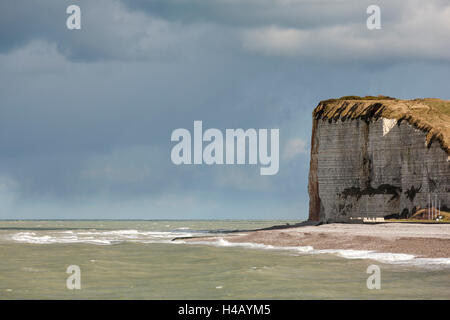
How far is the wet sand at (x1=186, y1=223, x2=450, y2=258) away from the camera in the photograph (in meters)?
38.6

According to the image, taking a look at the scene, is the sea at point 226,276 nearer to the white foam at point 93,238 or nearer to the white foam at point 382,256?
the white foam at point 382,256

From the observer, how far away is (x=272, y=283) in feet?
84.3

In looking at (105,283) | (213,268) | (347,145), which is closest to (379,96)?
(347,145)

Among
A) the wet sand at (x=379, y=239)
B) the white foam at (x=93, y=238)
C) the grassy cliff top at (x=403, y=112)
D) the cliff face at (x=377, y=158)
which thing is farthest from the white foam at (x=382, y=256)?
the grassy cliff top at (x=403, y=112)

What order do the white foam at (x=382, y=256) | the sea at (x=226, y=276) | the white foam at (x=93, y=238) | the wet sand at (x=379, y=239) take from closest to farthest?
the sea at (x=226, y=276) < the white foam at (x=382, y=256) < the wet sand at (x=379, y=239) < the white foam at (x=93, y=238)

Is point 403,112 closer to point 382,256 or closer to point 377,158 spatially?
point 377,158

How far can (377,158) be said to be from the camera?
237 ft

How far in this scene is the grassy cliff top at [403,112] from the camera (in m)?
66.2

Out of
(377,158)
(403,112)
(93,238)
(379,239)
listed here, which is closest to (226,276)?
(379,239)

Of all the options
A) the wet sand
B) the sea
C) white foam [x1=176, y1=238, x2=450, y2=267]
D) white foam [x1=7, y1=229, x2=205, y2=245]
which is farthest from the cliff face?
the sea

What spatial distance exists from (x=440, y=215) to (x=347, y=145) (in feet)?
51.3

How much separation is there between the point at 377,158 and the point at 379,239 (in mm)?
29450

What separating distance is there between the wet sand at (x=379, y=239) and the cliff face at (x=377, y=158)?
12935 mm
